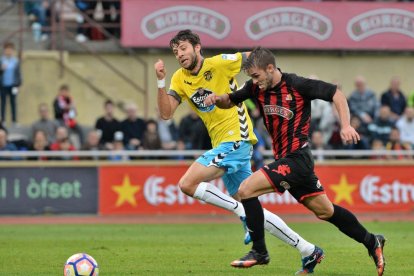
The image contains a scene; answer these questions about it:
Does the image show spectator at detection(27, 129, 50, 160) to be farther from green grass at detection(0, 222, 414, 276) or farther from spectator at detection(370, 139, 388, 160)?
spectator at detection(370, 139, 388, 160)

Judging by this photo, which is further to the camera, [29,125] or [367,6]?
[367,6]

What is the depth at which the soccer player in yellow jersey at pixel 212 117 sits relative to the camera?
34.2 feet

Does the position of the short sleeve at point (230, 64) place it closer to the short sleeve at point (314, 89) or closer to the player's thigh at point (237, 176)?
the player's thigh at point (237, 176)

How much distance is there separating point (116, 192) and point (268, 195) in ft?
10.0

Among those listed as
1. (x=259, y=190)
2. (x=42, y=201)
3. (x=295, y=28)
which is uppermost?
(x=295, y=28)

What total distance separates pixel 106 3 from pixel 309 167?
1553cm

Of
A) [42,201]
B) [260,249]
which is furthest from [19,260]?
[42,201]

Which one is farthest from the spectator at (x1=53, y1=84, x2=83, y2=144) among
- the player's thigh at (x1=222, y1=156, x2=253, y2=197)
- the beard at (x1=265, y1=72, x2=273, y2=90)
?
the beard at (x1=265, y1=72, x2=273, y2=90)

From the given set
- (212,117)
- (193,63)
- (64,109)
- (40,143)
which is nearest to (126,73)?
(64,109)

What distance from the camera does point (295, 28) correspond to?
23547 mm

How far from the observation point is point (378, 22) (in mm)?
23906

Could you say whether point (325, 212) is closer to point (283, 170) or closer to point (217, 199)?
point (283, 170)

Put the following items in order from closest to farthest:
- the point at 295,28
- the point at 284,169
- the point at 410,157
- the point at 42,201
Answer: the point at 284,169 → the point at 42,201 → the point at 410,157 → the point at 295,28

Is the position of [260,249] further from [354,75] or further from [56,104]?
[354,75]
